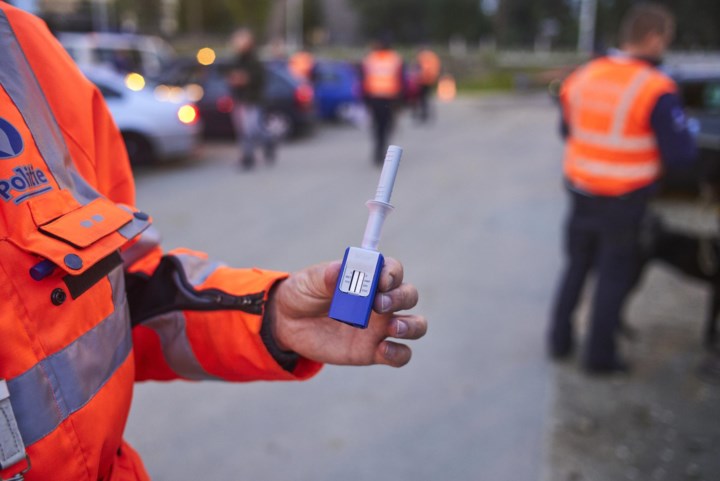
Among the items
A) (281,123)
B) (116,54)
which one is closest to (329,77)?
(281,123)

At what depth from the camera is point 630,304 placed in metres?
4.75

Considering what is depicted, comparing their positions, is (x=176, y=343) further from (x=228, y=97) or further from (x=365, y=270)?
(x=228, y=97)

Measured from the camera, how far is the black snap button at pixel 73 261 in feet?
3.58

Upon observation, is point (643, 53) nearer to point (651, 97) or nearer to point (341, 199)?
point (651, 97)

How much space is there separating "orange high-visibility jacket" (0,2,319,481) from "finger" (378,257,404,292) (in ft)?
1.19

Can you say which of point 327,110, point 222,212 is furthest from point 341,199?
point 327,110

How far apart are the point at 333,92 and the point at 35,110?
14.5 m

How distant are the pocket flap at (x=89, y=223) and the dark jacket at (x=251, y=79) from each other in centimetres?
875

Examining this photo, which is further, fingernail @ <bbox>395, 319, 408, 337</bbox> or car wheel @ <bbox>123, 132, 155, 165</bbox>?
car wheel @ <bbox>123, 132, 155, 165</bbox>

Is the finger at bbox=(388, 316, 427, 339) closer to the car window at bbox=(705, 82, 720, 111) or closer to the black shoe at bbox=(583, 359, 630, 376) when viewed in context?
the black shoe at bbox=(583, 359, 630, 376)

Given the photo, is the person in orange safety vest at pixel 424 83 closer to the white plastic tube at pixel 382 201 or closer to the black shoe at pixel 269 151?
the black shoe at pixel 269 151

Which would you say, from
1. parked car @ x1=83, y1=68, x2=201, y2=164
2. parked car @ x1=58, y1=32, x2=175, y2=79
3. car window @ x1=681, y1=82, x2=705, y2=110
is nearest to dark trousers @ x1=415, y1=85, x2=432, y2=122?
parked car @ x1=58, y1=32, x2=175, y2=79

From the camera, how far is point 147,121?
9258mm

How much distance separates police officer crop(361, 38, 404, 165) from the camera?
398 inches
